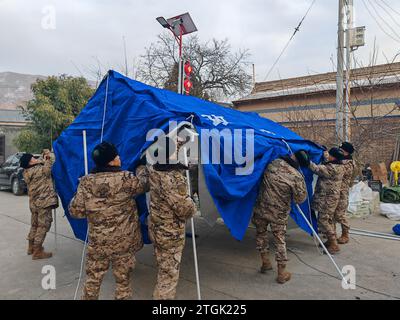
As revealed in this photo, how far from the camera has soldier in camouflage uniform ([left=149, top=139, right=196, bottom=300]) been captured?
2.83 m

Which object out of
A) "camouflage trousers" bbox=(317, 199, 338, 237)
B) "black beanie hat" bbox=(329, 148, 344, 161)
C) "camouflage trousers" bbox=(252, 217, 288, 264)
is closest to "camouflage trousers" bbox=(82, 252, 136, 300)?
"camouflage trousers" bbox=(252, 217, 288, 264)

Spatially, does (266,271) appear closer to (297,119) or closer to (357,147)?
(357,147)

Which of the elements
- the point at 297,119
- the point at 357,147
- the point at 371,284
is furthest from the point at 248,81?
the point at 371,284

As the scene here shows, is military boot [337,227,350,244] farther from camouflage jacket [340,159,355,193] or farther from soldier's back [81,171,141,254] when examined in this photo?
soldier's back [81,171,141,254]

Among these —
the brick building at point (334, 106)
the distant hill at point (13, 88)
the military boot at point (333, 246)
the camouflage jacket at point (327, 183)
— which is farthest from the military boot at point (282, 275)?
the distant hill at point (13, 88)

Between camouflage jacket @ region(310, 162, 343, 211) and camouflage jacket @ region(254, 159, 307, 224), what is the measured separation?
44.6 inches

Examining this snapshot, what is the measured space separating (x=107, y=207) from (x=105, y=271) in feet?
2.14

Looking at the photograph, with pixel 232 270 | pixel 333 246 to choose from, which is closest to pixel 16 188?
pixel 232 270

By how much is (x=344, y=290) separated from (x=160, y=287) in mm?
2267

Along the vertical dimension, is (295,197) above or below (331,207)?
above

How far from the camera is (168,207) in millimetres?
2883

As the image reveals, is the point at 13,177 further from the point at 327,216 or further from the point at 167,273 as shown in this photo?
the point at 327,216

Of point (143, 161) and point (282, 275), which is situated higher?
point (143, 161)
